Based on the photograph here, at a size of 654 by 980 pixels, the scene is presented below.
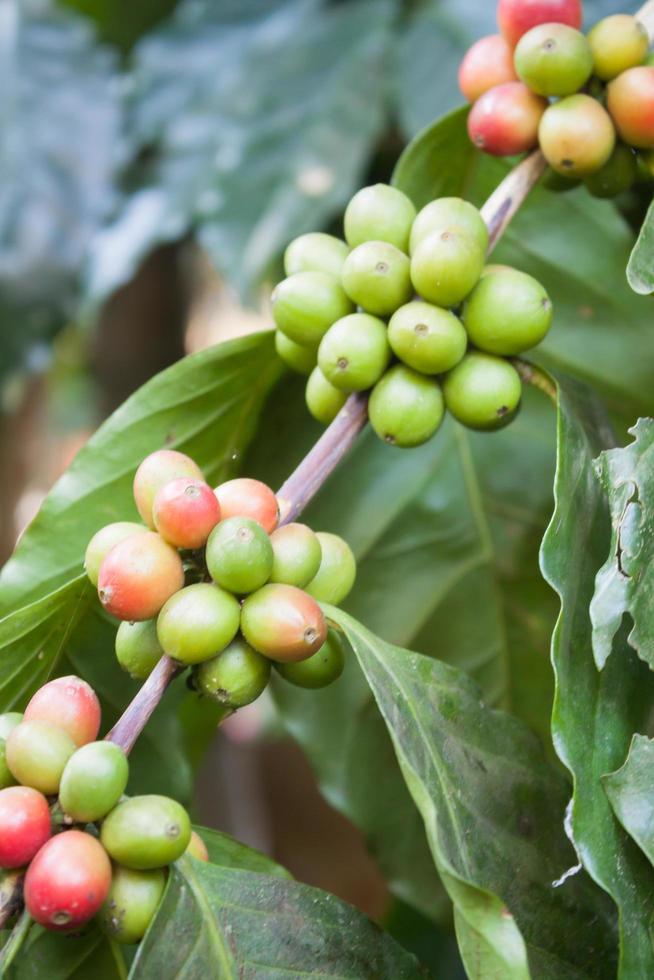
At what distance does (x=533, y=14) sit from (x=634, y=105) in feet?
0.31

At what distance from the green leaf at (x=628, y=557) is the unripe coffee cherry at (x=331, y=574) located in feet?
0.48

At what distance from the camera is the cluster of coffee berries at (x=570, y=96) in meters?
0.67

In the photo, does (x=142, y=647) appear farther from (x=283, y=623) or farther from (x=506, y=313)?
(x=506, y=313)

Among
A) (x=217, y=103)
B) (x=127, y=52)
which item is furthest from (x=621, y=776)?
(x=127, y=52)

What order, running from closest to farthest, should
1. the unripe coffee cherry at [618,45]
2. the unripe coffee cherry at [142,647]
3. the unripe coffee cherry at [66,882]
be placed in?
the unripe coffee cherry at [66,882], the unripe coffee cherry at [142,647], the unripe coffee cherry at [618,45]

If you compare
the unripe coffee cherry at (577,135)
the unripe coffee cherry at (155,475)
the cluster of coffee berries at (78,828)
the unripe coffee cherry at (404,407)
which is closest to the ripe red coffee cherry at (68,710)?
the cluster of coffee berries at (78,828)

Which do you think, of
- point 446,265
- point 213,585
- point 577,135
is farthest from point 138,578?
point 577,135

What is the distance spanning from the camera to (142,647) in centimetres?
58

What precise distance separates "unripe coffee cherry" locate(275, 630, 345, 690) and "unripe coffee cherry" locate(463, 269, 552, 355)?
21 cm

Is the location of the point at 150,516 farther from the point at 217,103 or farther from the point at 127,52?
the point at 127,52

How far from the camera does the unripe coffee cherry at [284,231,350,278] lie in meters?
0.68

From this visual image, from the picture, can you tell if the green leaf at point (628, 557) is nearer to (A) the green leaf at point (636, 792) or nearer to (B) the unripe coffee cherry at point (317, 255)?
(A) the green leaf at point (636, 792)

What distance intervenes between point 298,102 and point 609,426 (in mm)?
812

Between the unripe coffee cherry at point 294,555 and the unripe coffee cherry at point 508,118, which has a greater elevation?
the unripe coffee cherry at point 508,118
